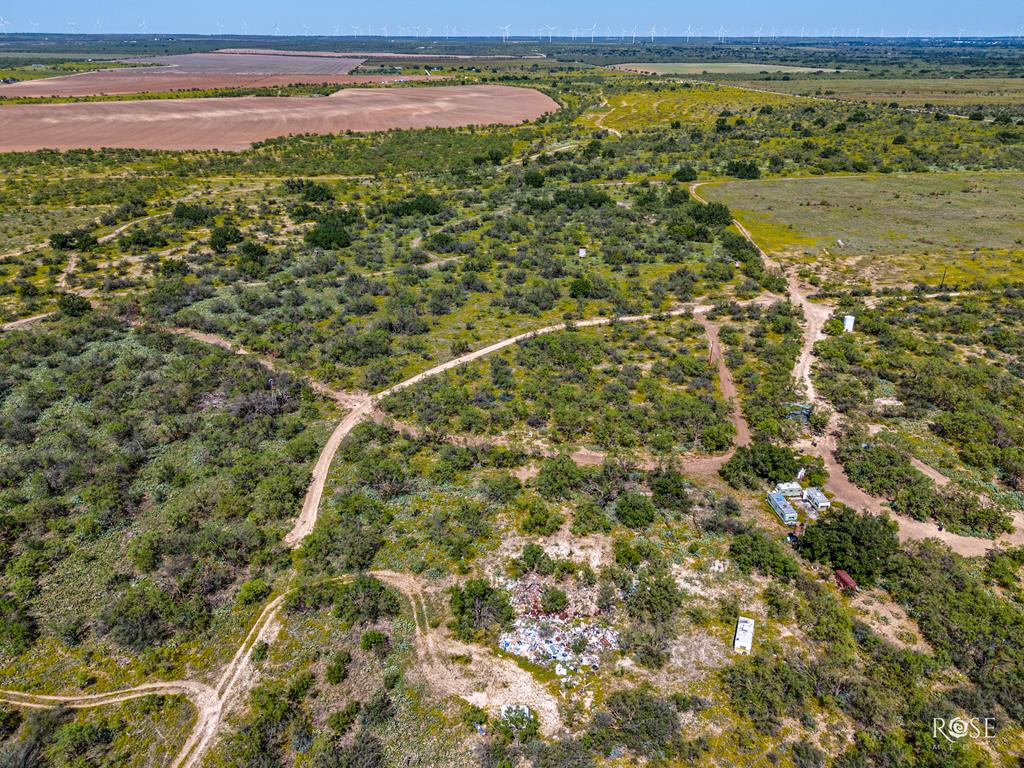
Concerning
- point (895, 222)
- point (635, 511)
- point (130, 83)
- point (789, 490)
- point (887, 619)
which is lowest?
point (887, 619)

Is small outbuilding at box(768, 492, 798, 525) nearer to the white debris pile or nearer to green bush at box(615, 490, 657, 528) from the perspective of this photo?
green bush at box(615, 490, 657, 528)

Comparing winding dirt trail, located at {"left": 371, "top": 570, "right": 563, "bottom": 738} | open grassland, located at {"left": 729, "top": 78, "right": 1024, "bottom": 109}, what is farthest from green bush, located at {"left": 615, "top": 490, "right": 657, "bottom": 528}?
open grassland, located at {"left": 729, "top": 78, "right": 1024, "bottom": 109}

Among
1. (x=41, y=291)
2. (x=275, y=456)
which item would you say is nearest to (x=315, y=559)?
(x=275, y=456)

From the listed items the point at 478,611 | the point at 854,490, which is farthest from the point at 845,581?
the point at 478,611

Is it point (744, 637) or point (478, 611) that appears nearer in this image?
point (744, 637)

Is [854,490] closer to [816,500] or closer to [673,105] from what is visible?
[816,500]

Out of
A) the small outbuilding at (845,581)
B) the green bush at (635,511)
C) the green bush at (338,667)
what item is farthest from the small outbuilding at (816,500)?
the green bush at (338,667)
